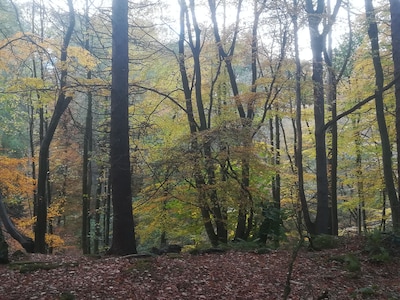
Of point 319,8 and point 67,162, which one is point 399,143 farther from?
point 67,162

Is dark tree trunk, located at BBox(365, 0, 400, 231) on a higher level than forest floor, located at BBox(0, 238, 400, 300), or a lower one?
higher

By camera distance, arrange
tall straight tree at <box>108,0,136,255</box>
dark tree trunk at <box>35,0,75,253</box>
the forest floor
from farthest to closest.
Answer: dark tree trunk at <box>35,0,75,253</box>
tall straight tree at <box>108,0,136,255</box>
the forest floor

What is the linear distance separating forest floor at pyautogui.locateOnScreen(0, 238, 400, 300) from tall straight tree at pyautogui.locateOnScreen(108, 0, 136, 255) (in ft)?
1.82

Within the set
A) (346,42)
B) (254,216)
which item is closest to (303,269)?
(254,216)

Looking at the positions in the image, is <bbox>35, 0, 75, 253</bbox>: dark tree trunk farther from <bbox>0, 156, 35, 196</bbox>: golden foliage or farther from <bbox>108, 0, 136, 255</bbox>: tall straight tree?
<bbox>108, 0, 136, 255</bbox>: tall straight tree

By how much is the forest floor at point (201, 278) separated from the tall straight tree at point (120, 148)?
554 mm

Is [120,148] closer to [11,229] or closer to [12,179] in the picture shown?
[11,229]

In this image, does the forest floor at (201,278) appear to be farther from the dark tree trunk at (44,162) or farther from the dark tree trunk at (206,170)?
the dark tree trunk at (44,162)

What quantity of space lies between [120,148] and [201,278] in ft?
10.7

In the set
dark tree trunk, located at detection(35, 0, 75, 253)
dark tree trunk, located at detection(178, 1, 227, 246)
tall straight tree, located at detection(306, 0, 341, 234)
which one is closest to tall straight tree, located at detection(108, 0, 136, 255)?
dark tree trunk, located at detection(178, 1, 227, 246)

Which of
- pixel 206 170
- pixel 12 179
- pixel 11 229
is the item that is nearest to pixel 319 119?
pixel 206 170

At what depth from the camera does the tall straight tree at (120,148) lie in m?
7.37

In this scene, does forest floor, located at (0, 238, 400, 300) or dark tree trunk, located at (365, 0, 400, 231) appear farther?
dark tree trunk, located at (365, 0, 400, 231)

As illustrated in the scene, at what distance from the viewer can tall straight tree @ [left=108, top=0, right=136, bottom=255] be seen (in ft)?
24.2
